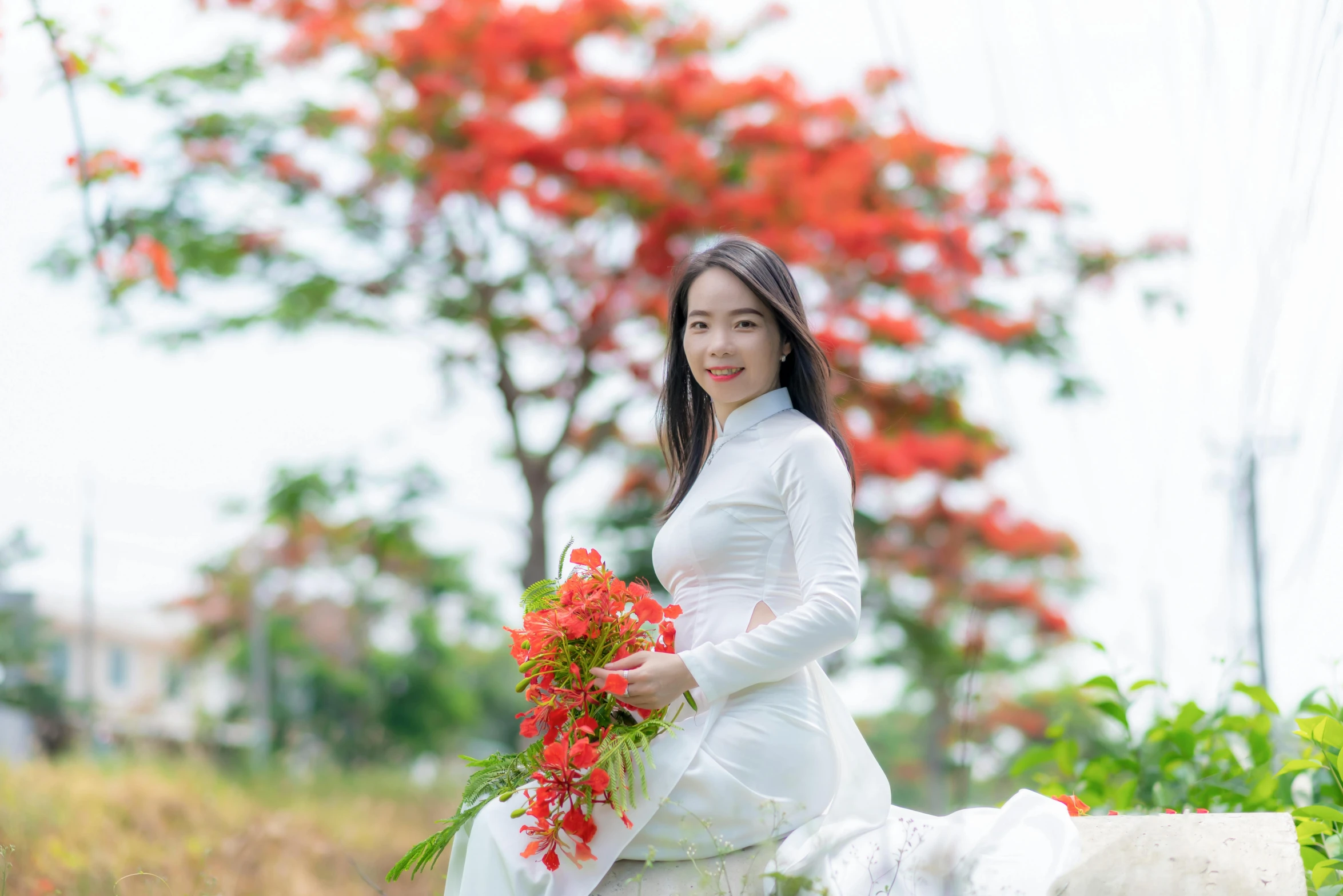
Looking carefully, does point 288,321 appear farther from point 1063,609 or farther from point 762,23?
point 1063,609

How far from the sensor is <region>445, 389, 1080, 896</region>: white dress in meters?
2.06

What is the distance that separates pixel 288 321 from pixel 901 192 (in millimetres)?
4786

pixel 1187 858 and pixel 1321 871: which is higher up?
pixel 1187 858

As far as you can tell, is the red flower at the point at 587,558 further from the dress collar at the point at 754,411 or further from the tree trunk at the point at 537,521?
the tree trunk at the point at 537,521

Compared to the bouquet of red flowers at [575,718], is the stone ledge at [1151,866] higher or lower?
lower

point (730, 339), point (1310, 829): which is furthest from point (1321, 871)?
point (730, 339)

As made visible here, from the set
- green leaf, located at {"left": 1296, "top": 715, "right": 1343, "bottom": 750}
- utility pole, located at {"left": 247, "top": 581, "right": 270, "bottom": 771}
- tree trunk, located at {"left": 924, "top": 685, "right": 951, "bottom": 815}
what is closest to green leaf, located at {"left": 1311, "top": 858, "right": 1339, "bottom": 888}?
green leaf, located at {"left": 1296, "top": 715, "right": 1343, "bottom": 750}

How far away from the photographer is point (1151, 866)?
209 centimetres

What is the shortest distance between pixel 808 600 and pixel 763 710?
0.74 ft

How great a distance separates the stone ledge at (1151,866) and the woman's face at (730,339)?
2.92 feet

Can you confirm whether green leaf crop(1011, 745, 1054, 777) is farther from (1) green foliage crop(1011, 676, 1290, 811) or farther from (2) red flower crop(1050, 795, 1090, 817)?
(2) red flower crop(1050, 795, 1090, 817)

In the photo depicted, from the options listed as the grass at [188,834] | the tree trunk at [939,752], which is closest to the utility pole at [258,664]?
the grass at [188,834]

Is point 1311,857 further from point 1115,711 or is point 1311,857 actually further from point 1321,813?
point 1115,711

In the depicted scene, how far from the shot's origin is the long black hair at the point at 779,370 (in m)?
2.46
